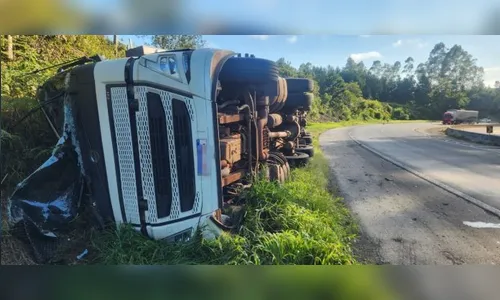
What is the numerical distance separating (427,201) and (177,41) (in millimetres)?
3168

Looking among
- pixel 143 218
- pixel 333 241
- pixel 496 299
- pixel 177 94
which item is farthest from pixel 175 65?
pixel 496 299

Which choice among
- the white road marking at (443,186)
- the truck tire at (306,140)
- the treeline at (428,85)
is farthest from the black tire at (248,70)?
the truck tire at (306,140)

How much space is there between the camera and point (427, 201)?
4188 mm

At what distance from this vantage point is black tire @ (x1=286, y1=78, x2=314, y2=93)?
5070 millimetres

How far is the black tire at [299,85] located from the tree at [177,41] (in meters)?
2.27

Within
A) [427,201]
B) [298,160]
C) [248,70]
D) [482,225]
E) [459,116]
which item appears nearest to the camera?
[248,70]

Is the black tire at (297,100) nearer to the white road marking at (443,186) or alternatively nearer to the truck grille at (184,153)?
the white road marking at (443,186)

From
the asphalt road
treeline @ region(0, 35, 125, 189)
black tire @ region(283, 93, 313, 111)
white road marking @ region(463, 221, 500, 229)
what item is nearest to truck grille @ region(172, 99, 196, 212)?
treeline @ region(0, 35, 125, 189)

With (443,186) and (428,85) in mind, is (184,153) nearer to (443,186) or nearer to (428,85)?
(428,85)

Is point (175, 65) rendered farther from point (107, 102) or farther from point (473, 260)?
point (473, 260)

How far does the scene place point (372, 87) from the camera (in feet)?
11.9

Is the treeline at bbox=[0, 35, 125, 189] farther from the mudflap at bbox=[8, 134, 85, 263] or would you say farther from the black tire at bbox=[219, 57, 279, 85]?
the black tire at bbox=[219, 57, 279, 85]

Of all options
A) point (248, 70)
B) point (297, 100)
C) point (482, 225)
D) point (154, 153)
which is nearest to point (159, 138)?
point (154, 153)

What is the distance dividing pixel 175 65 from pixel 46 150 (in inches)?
51.0
